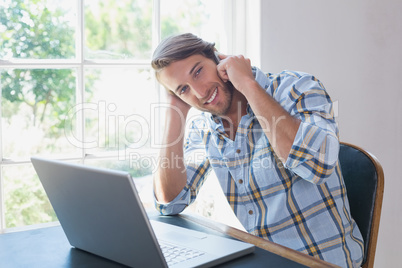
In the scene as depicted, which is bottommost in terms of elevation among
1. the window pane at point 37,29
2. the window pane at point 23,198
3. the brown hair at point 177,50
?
the window pane at point 23,198

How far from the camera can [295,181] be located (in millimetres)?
1397

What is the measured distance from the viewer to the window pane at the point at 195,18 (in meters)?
1.98

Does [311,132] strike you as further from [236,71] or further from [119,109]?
[119,109]

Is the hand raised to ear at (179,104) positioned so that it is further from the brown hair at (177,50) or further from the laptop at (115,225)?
the laptop at (115,225)

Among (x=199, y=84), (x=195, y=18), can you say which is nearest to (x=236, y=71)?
(x=199, y=84)

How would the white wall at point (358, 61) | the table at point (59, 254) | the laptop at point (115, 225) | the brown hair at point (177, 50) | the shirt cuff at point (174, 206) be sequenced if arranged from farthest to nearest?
the white wall at point (358, 61) → the brown hair at point (177, 50) → the shirt cuff at point (174, 206) → the table at point (59, 254) → the laptop at point (115, 225)

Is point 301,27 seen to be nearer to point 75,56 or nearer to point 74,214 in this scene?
point 75,56

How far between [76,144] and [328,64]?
1.19 m

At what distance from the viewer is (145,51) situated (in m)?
1.97

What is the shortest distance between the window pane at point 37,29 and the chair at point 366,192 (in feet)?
3.85

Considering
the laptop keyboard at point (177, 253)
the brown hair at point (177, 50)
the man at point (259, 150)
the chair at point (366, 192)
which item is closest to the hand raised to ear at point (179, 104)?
the man at point (259, 150)

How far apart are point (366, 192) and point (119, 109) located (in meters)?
1.10

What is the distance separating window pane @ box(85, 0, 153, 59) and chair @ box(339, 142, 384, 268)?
102cm

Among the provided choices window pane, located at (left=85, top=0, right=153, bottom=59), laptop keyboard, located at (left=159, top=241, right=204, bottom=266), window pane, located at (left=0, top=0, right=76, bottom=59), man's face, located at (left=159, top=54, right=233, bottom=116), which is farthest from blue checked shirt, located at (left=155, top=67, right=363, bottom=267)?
window pane, located at (left=0, top=0, right=76, bottom=59)
